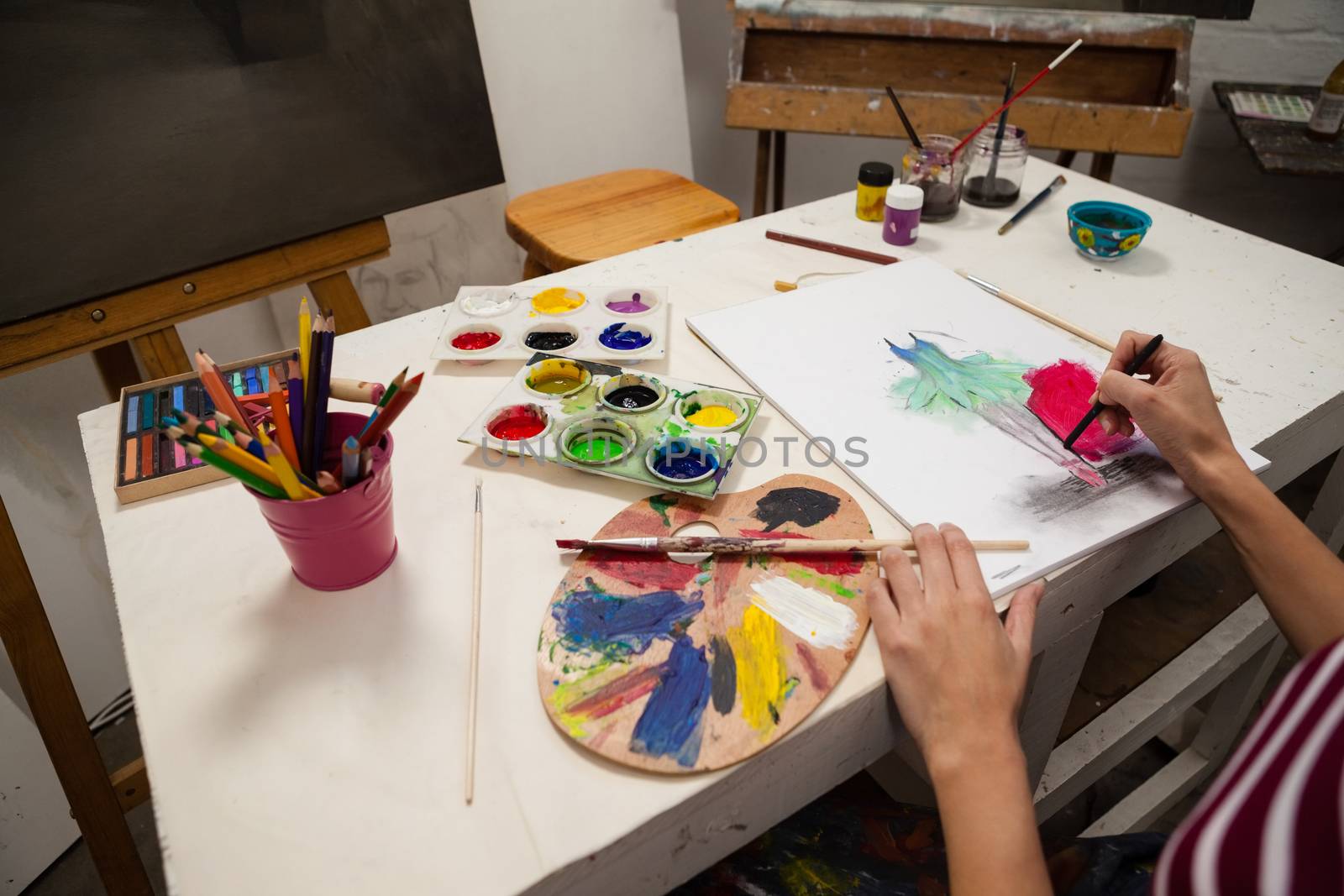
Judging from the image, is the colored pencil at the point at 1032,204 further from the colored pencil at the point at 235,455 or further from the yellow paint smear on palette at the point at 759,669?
the colored pencil at the point at 235,455

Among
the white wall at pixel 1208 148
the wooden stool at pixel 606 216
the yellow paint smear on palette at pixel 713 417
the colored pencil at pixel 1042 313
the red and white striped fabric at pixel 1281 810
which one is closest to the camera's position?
the red and white striped fabric at pixel 1281 810

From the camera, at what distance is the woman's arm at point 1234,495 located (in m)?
0.66

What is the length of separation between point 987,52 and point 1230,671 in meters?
1.31

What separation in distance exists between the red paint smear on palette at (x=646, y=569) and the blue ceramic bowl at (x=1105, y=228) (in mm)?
800

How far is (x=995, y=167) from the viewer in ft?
4.19

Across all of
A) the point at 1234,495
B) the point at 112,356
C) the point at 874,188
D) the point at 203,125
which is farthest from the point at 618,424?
the point at 112,356

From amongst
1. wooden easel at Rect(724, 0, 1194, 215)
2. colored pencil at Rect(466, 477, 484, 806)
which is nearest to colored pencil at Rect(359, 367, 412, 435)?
colored pencil at Rect(466, 477, 484, 806)

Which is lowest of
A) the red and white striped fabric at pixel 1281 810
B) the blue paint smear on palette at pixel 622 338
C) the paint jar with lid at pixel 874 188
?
the blue paint smear on palette at pixel 622 338

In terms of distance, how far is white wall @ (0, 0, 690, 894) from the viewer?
127 centimetres

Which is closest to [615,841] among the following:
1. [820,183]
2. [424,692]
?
[424,692]

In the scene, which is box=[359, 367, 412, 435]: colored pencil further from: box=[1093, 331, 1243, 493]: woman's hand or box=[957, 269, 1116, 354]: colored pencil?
box=[957, 269, 1116, 354]: colored pencil

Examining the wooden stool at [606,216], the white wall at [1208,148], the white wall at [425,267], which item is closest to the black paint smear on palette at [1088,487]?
the wooden stool at [606,216]

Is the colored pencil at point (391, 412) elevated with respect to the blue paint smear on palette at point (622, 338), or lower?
elevated

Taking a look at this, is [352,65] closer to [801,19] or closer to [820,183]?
[801,19]
